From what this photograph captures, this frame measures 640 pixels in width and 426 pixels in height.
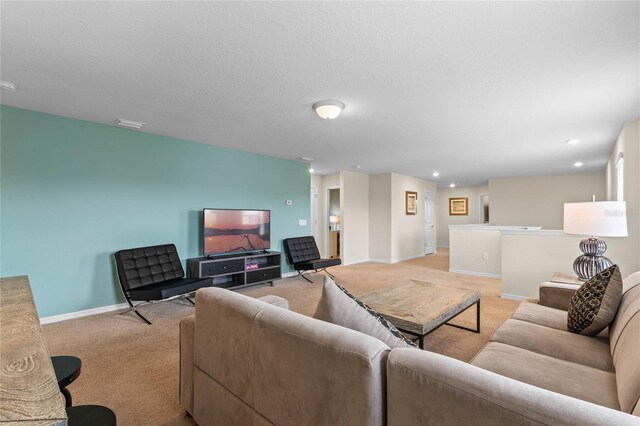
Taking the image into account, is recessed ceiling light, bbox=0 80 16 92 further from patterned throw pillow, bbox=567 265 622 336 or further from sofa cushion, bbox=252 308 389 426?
patterned throw pillow, bbox=567 265 622 336

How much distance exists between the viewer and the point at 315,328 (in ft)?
3.51


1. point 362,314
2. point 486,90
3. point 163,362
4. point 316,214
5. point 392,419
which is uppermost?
point 486,90

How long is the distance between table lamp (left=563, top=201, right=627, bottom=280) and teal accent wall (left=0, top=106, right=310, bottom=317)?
4.43m

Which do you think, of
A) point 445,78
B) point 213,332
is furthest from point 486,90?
point 213,332

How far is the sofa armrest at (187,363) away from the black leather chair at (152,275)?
5.90 feet

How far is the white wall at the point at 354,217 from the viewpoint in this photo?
274 inches

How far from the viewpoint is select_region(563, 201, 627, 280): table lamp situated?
8.02ft

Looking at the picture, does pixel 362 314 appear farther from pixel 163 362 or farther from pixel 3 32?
pixel 3 32

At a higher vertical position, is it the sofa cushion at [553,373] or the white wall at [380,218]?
the white wall at [380,218]

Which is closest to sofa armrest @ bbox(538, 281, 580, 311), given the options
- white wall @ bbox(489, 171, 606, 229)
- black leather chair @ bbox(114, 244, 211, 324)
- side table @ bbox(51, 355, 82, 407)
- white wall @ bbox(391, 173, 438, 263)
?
side table @ bbox(51, 355, 82, 407)

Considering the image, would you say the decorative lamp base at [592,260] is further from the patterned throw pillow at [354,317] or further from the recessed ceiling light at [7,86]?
the recessed ceiling light at [7,86]

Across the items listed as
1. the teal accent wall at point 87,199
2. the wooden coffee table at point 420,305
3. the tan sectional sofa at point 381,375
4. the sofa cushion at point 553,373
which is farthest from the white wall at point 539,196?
the sofa cushion at point 553,373

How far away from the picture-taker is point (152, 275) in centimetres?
371

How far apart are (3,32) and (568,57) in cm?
369
